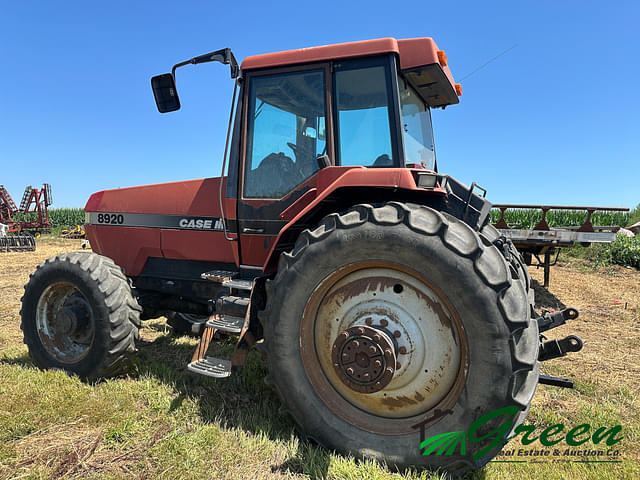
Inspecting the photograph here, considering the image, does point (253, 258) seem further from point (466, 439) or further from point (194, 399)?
point (466, 439)

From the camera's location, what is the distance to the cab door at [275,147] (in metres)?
3.12

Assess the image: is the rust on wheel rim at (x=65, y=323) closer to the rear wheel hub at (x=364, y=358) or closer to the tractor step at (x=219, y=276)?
the tractor step at (x=219, y=276)

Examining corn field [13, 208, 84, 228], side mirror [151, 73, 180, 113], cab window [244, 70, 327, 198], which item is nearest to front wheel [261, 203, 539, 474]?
cab window [244, 70, 327, 198]

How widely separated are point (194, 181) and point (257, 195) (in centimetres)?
89

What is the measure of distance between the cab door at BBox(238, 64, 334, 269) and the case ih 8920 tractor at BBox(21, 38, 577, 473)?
12 millimetres

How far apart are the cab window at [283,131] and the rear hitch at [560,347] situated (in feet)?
6.62

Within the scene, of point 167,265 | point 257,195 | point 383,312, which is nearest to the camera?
point 383,312

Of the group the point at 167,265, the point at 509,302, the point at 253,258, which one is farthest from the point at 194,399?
the point at 509,302

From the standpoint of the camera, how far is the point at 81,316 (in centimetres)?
351

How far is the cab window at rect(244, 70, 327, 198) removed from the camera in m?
3.11

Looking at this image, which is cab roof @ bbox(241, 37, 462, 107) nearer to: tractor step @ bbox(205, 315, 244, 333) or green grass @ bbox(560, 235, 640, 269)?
tractor step @ bbox(205, 315, 244, 333)

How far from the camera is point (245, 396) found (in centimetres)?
320

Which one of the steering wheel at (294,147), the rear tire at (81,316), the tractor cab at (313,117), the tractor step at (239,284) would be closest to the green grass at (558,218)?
the tractor cab at (313,117)

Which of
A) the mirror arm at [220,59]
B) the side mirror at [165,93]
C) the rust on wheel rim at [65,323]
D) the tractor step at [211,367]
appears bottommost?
the tractor step at [211,367]
